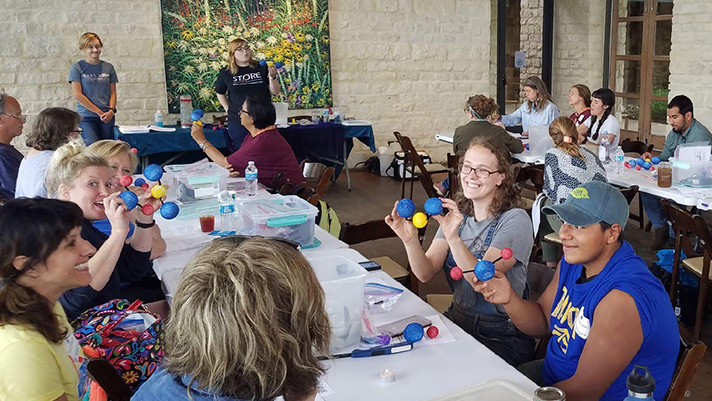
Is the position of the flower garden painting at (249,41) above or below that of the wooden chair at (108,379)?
above

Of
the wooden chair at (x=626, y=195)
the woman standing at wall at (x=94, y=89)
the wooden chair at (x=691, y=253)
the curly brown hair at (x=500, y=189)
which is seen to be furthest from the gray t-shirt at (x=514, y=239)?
the woman standing at wall at (x=94, y=89)

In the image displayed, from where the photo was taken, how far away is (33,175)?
3982 millimetres

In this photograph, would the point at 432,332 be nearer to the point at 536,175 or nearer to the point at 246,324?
the point at 246,324

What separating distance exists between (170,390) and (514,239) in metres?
1.69

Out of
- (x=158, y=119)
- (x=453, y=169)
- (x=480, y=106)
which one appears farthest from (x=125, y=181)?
(x=158, y=119)

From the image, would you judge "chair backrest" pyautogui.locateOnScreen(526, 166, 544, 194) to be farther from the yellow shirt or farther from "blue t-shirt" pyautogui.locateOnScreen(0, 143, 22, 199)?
the yellow shirt

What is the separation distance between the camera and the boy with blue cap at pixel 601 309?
1894 millimetres

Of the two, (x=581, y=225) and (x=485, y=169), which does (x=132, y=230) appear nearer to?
(x=485, y=169)

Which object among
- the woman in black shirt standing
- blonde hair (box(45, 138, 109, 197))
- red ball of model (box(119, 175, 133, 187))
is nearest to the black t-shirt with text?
the woman in black shirt standing

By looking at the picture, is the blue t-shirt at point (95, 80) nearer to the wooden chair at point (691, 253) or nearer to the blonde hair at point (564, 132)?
the blonde hair at point (564, 132)

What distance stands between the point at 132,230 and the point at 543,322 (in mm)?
1788

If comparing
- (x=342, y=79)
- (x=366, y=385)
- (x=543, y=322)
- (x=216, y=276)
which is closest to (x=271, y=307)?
(x=216, y=276)

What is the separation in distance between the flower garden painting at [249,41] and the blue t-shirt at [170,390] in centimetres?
746

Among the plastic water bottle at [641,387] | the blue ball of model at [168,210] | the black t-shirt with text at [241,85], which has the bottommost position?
the plastic water bottle at [641,387]
